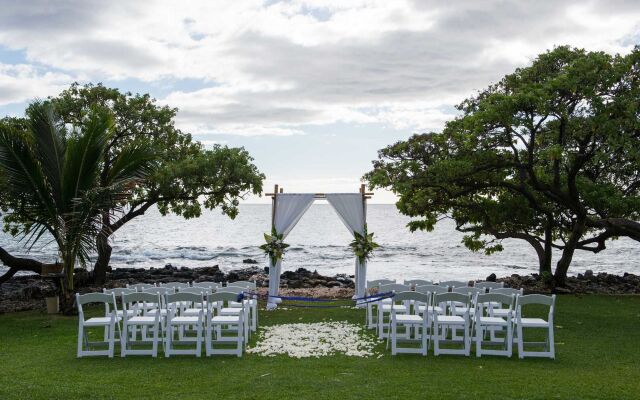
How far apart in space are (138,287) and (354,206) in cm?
577

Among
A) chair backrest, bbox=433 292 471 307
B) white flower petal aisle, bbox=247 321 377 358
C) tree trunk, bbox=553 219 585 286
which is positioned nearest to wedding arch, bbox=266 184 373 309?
white flower petal aisle, bbox=247 321 377 358

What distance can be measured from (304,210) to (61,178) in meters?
5.57

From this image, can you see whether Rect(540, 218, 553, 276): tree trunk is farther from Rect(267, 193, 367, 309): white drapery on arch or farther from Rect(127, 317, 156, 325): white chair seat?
Rect(127, 317, 156, 325): white chair seat

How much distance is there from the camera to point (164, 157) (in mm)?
18484

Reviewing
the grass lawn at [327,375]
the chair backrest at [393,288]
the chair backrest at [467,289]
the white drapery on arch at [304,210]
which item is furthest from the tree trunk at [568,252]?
the chair backrest at [393,288]

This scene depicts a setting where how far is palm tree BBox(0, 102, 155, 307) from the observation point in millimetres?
12609

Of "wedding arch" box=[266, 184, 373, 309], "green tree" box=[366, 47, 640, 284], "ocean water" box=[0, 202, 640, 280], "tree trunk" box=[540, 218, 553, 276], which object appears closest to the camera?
"green tree" box=[366, 47, 640, 284]

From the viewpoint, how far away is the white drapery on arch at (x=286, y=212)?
15195 mm

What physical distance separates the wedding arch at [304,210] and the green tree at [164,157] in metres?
2.86

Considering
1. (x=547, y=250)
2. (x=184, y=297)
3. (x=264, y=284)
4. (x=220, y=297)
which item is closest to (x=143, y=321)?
(x=184, y=297)

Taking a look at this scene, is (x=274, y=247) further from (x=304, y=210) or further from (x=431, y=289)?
(x=431, y=289)

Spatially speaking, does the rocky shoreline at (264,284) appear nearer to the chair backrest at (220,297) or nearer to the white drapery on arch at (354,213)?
the white drapery on arch at (354,213)

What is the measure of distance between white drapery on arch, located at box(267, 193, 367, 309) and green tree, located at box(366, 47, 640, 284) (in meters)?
0.84

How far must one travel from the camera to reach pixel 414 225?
1995 centimetres
